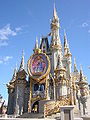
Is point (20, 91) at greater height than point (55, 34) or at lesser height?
lesser

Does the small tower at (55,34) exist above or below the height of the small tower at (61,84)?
above

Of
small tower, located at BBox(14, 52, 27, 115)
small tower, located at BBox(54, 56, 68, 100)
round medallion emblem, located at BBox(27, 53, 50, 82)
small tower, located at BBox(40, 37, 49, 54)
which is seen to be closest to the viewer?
small tower, located at BBox(54, 56, 68, 100)

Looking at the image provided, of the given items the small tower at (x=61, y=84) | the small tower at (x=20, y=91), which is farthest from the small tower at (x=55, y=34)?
the small tower at (x=61, y=84)

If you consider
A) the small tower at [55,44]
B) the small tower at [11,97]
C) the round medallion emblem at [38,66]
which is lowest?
the small tower at [11,97]

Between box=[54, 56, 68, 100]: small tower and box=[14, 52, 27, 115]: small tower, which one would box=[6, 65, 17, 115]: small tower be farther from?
box=[54, 56, 68, 100]: small tower

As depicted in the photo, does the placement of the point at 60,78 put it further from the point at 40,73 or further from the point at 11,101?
the point at 11,101

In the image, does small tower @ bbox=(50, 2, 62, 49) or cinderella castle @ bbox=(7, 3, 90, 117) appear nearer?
cinderella castle @ bbox=(7, 3, 90, 117)

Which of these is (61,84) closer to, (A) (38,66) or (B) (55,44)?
(A) (38,66)

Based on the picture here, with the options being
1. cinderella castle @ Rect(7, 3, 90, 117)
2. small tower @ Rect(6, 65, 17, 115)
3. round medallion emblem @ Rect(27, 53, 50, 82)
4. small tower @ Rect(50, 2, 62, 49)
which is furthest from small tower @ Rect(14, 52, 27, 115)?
small tower @ Rect(50, 2, 62, 49)

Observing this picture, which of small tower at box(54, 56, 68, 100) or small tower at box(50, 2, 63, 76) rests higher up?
small tower at box(50, 2, 63, 76)

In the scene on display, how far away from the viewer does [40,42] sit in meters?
54.5

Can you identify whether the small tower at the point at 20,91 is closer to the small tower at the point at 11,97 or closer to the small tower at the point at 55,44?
the small tower at the point at 11,97

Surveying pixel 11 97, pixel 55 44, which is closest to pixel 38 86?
pixel 11 97

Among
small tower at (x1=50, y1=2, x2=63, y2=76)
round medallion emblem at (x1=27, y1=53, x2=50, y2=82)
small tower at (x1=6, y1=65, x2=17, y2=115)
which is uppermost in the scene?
small tower at (x1=50, y1=2, x2=63, y2=76)
